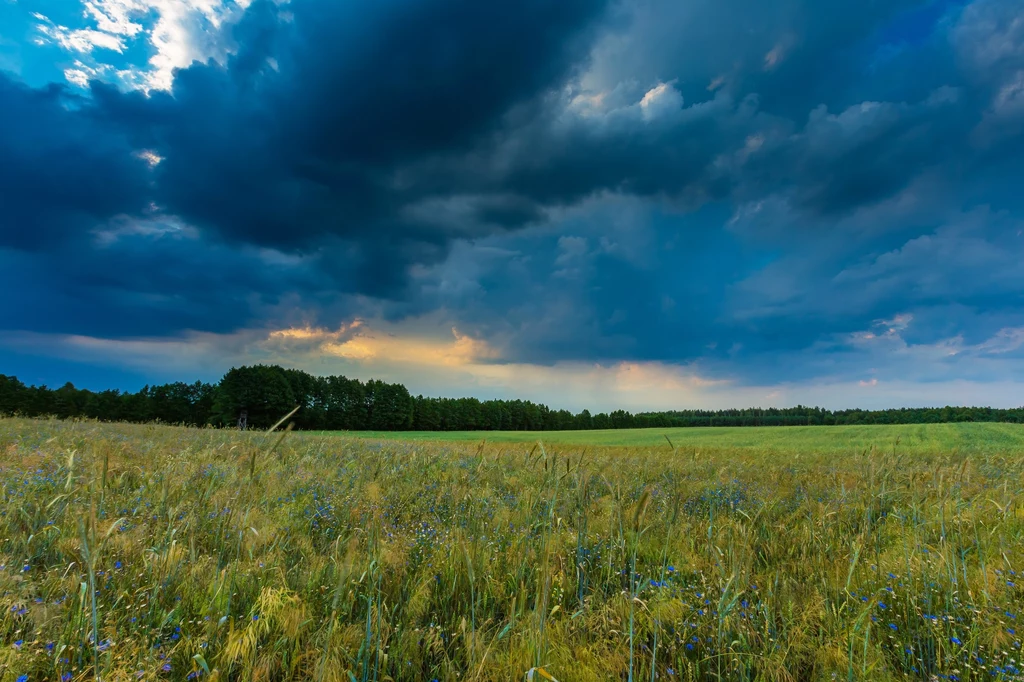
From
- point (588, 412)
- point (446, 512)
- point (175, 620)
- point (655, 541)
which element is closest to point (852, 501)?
point (655, 541)

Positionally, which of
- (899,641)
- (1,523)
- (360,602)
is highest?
(1,523)

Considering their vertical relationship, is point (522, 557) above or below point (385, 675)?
above

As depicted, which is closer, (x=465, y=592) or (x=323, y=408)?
(x=465, y=592)

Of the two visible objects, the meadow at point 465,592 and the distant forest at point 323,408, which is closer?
the meadow at point 465,592

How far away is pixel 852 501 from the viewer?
278 inches

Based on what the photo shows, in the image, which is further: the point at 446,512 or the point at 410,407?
the point at 410,407

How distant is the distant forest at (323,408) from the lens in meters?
76.8

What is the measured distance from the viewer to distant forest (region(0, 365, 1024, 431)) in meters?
76.8

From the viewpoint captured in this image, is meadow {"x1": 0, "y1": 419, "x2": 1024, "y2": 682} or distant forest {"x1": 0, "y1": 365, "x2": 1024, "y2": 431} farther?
distant forest {"x1": 0, "y1": 365, "x2": 1024, "y2": 431}

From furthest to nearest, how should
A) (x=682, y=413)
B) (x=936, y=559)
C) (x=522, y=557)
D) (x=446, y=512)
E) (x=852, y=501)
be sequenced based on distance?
(x=682, y=413)
(x=852, y=501)
(x=446, y=512)
(x=936, y=559)
(x=522, y=557)

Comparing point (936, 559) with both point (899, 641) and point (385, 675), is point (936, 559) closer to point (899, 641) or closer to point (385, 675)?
point (899, 641)

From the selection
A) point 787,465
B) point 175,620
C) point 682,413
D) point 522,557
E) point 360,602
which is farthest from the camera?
point 682,413

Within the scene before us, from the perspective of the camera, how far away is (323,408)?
88562 mm

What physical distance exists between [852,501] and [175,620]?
8.78m
